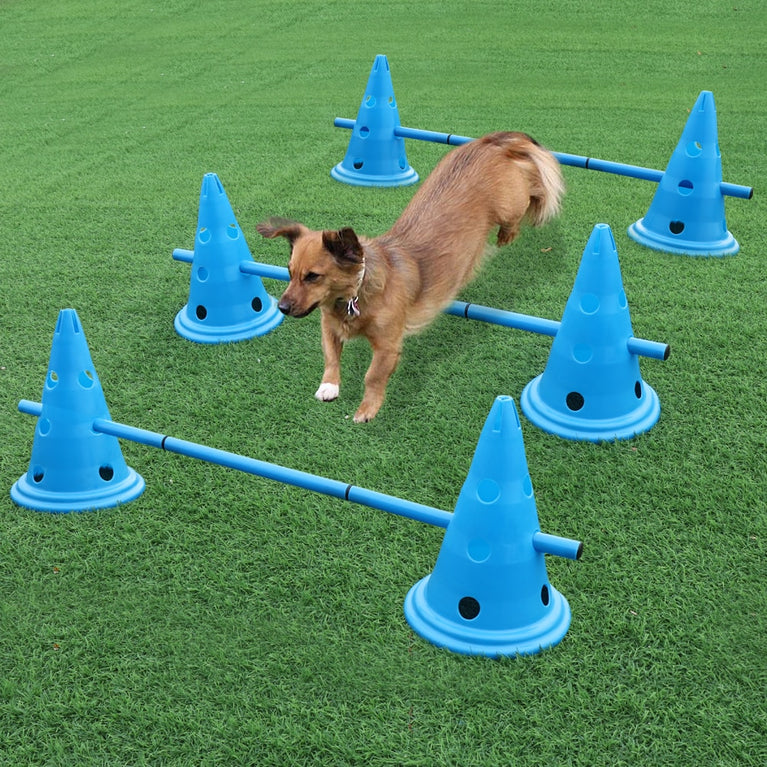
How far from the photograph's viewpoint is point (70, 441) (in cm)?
323

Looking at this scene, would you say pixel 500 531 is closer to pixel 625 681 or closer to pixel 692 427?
pixel 625 681

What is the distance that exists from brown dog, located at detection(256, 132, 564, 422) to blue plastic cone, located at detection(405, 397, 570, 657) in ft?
3.84

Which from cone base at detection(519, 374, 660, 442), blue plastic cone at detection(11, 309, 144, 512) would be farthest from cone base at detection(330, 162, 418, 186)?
blue plastic cone at detection(11, 309, 144, 512)

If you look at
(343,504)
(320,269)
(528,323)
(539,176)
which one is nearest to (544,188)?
(539,176)

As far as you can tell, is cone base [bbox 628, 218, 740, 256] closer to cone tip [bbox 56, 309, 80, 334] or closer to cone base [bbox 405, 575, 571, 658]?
cone base [bbox 405, 575, 571, 658]

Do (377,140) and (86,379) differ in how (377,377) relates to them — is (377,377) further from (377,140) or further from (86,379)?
(377,140)

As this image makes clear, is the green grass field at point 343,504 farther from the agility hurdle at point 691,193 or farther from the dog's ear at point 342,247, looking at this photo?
the dog's ear at point 342,247

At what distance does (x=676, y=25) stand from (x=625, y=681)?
8572 mm

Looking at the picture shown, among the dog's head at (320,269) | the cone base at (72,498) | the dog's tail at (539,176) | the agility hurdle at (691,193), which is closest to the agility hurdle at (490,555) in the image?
the cone base at (72,498)

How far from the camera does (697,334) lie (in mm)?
4238

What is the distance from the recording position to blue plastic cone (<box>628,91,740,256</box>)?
16.5 feet

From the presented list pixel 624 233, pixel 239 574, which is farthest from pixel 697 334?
pixel 239 574

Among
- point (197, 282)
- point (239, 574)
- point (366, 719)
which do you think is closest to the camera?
point (366, 719)

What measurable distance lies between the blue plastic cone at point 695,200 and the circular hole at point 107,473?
10.6ft
